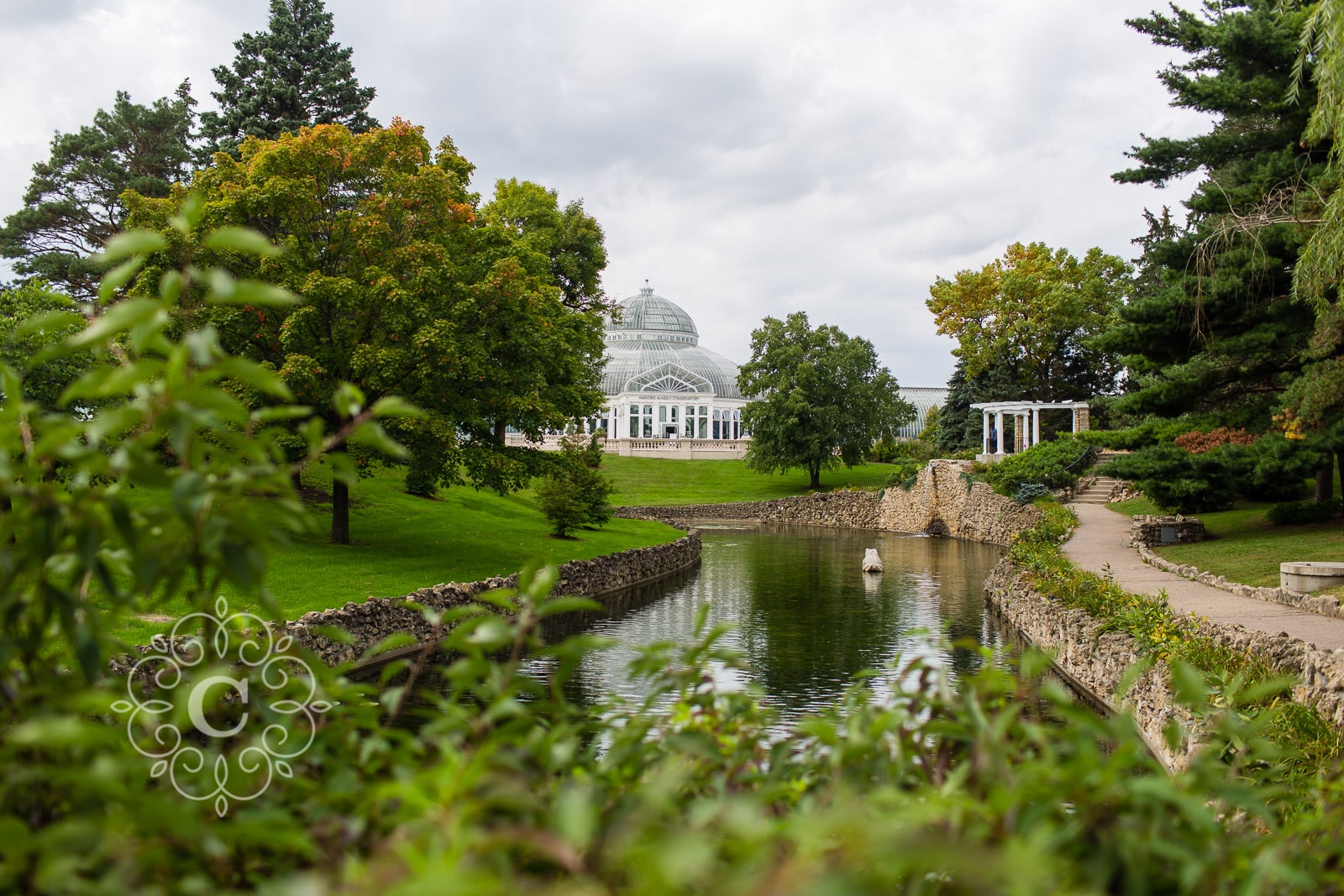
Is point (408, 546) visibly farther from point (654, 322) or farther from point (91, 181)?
point (654, 322)

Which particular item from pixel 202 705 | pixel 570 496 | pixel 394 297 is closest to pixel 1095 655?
pixel 202 705

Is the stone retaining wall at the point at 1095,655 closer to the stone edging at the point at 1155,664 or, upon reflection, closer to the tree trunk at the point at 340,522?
the stone edging at the point at 1155,664

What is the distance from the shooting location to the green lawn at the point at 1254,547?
15.1 m

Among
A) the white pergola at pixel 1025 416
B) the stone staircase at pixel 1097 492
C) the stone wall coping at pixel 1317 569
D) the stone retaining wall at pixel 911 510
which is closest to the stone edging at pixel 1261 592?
the stone wall coping at pixel 1317 569

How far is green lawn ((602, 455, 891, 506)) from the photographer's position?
47375mm

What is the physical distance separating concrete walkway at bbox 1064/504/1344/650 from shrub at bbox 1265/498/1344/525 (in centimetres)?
289

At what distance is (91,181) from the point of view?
30.5 meters

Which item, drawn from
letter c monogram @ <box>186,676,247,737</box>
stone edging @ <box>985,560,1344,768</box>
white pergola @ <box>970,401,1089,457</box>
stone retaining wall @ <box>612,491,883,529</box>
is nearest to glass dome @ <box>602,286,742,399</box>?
stone retaining wall @ <box>612,491,883,529</box>

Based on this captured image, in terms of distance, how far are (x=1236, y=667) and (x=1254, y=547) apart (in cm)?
1145

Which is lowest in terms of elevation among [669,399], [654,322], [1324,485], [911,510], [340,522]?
[911,510]

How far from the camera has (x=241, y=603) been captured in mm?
11602

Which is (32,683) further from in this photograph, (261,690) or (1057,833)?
(1057,833)

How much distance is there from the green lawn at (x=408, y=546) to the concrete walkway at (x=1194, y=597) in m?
7.77

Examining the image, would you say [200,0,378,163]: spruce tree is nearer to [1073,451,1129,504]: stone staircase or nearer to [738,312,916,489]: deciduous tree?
[738,312,916,489]: deciduous tree
